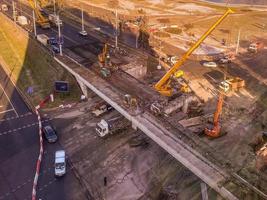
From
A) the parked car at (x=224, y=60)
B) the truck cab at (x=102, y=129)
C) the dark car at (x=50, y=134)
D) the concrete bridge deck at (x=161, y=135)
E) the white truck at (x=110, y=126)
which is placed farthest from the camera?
the parked car at (x=224, y=60)

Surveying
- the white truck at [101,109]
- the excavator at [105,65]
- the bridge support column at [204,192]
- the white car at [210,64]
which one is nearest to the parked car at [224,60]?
the white car at [210,64]

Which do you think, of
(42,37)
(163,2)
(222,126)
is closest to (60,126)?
(222,126)

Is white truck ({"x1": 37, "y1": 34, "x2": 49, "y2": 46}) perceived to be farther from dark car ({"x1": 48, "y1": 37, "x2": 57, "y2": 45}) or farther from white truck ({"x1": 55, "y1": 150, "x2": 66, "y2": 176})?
white truck ({"x1": 55, "y1": 150, "x2": 66, "y2": 176})

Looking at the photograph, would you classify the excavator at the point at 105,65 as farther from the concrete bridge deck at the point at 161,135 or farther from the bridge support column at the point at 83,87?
the bridge support column at the point at 83,87

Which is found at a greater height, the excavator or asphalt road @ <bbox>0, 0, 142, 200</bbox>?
the excavator

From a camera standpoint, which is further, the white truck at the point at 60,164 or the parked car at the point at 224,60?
the parked car at the point at 224,60

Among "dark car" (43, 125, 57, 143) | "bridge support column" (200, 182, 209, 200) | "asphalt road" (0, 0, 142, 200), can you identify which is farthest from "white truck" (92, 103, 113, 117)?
"bridge support column" (200, 182, 209, 200)
